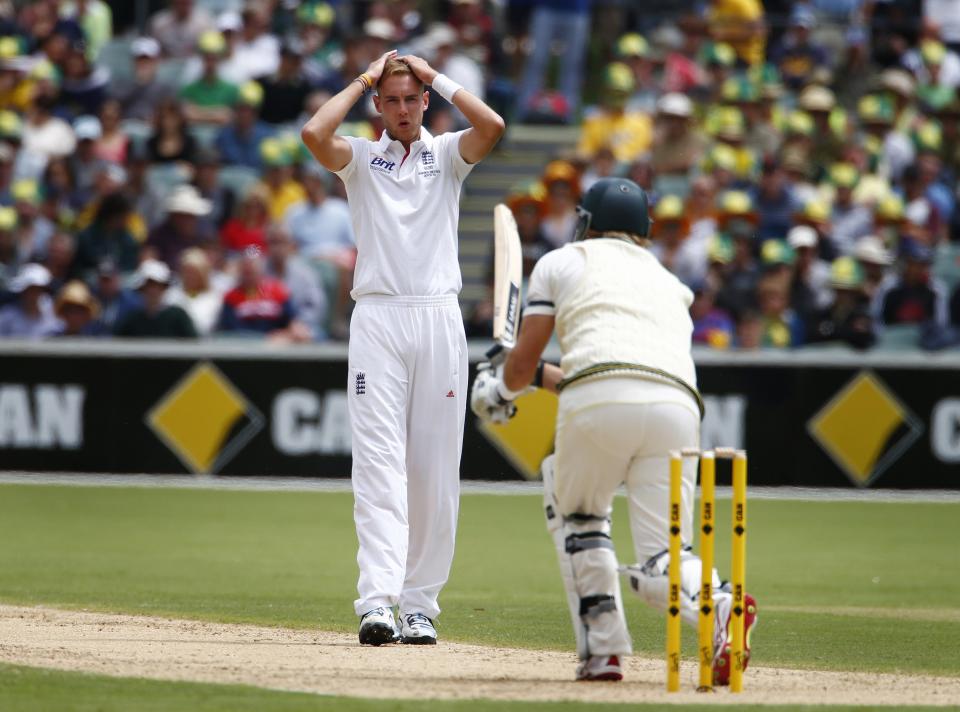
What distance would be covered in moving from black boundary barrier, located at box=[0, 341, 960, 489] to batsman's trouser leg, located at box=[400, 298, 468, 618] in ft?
23.0

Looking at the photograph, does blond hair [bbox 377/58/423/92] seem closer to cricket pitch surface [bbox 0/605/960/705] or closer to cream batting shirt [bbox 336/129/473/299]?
cream batting shirt [bbox 336/129/473/299]

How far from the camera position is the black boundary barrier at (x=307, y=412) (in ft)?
49.4

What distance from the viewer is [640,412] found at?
6.34 m

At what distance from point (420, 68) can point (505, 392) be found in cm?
182

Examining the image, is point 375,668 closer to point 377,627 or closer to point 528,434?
point 377,627

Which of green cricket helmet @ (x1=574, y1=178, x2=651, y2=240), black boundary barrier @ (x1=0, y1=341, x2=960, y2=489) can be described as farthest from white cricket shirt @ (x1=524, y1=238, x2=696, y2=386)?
black boundary barrier @ (x1=0, y1=341, x2=960, y2=489)

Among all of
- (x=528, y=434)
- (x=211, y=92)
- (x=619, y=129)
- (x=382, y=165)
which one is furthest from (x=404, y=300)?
(x=211, y=92)

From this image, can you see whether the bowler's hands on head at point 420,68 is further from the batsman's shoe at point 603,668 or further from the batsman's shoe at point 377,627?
the batsman's shoe at point 603,668

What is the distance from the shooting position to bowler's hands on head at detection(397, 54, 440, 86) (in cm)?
787

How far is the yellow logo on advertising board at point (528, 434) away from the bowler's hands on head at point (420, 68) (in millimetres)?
7457

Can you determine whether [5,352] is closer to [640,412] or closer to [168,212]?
[168,212]

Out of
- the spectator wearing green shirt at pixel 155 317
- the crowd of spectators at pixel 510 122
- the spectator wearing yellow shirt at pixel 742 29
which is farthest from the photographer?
the spectator wearing yellow shirt at pixel 742 29

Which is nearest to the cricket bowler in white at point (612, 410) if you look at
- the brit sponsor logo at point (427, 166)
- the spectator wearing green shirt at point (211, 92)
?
the brit sponsor logo at point (427, 166)

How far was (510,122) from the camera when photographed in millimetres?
20062
